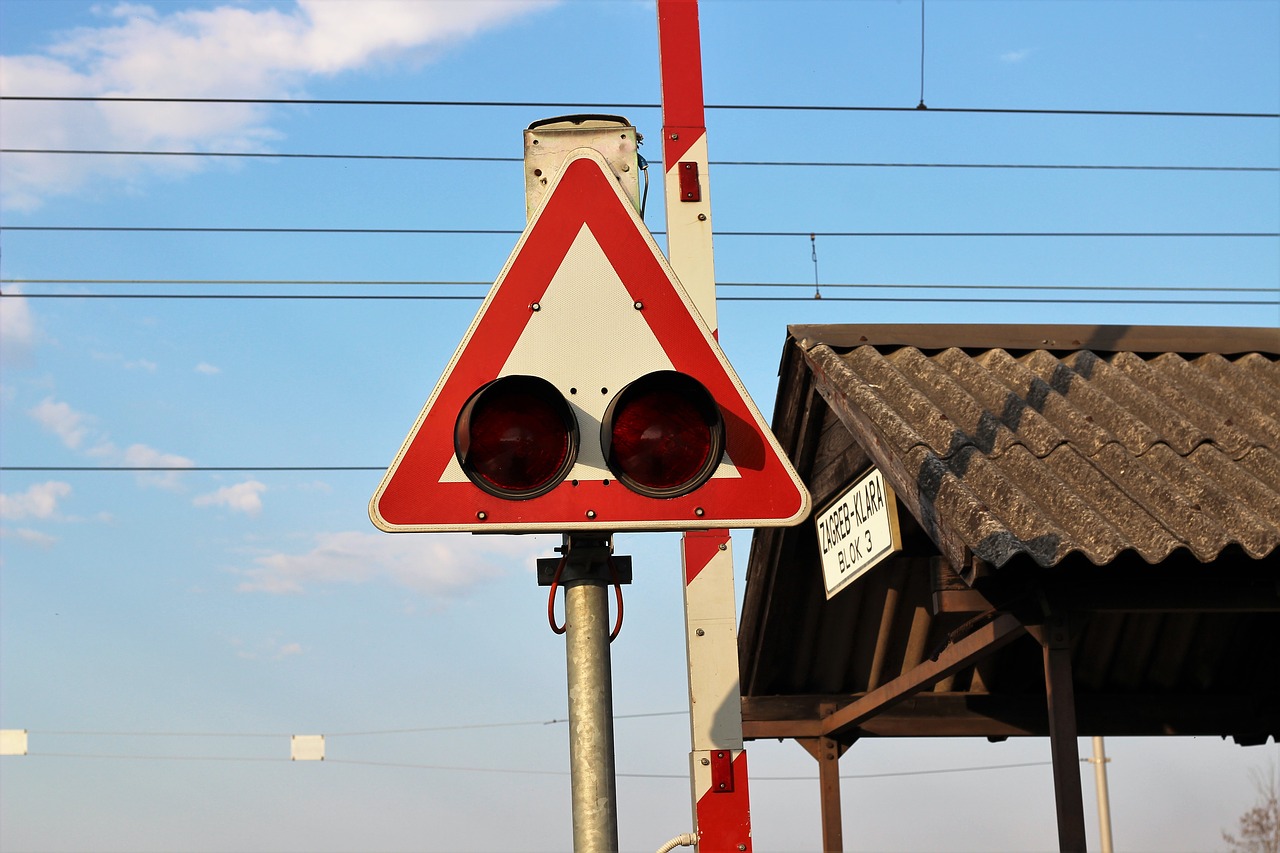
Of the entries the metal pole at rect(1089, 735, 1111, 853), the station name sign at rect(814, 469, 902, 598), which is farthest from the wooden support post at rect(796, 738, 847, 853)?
the metal pole at rect(1089, 735, 1111, 853)

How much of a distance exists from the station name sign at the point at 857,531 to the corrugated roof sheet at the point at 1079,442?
1.47 feet

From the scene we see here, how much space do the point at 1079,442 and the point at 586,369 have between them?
4.14 meters

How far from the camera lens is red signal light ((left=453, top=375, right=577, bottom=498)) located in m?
2.53

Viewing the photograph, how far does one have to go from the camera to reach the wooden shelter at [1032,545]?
5.55 m

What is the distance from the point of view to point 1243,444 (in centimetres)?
625

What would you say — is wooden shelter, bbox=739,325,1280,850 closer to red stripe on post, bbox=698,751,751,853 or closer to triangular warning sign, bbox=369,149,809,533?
red stripe on post, bbox=698,751,751,853

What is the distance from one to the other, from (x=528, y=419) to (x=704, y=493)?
0.36m

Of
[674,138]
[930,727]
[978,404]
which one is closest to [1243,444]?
[978,404]

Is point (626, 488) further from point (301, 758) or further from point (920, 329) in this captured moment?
point (301, 758)

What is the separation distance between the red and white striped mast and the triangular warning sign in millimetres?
378

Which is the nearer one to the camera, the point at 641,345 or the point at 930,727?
the point at 641,345

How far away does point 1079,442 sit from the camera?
20.3ft

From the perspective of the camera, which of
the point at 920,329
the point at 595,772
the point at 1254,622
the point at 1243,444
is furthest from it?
the point at 1254,622

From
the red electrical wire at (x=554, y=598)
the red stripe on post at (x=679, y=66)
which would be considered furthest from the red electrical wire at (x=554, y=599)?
the red stripe on post at (x=679, y=66)
